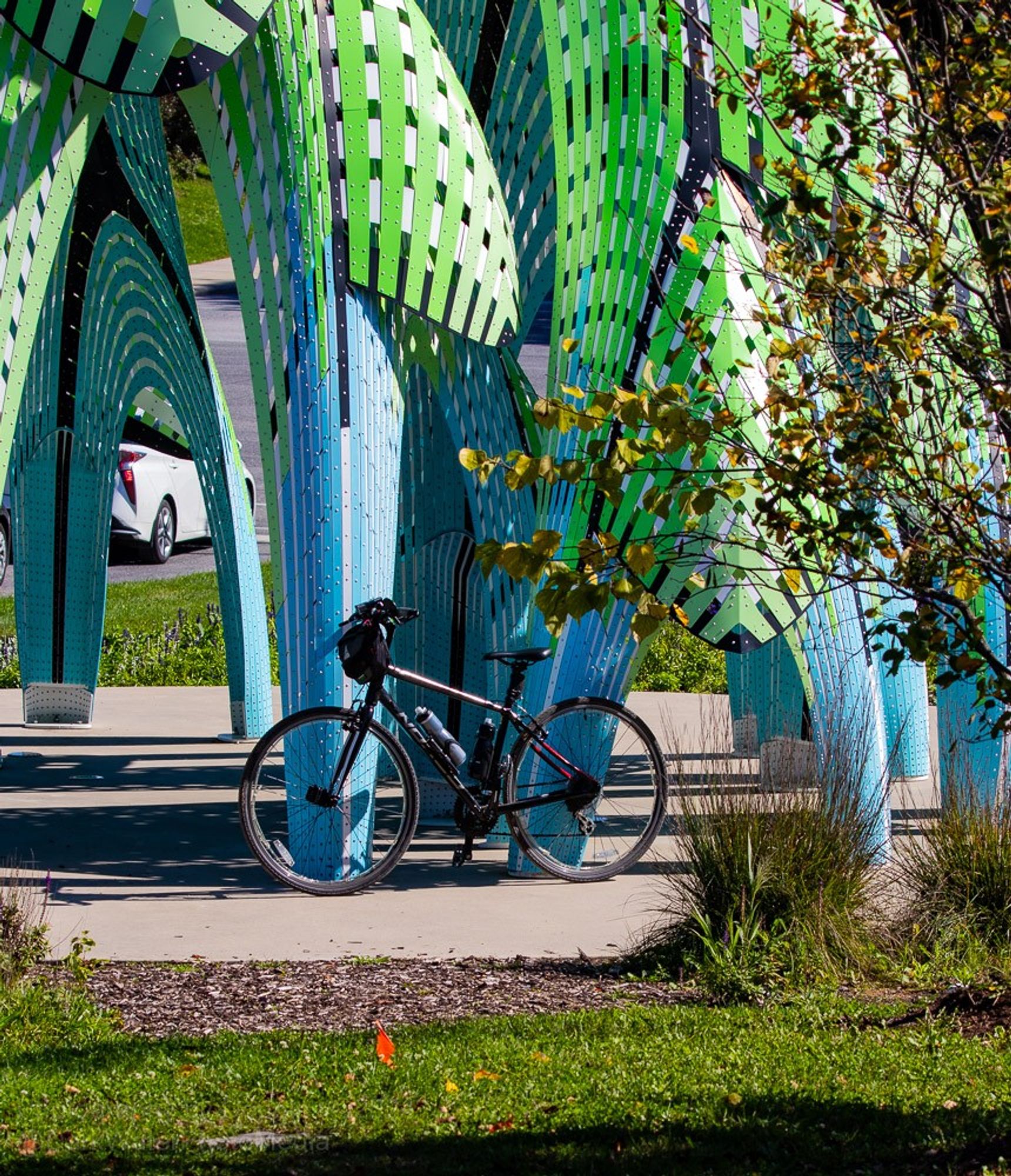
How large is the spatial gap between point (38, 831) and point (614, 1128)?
14.8 feet

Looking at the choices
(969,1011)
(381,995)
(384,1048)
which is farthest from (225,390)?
(384,1048)

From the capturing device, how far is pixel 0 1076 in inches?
169

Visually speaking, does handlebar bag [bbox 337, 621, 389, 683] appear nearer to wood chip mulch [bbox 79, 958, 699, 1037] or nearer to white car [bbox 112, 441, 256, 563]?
wood chip mulch [bbox 79, 958, 699, 1037]

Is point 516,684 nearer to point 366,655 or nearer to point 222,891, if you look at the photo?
point 366,655

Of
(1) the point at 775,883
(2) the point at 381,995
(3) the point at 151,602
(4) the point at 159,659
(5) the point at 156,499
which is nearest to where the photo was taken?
(2) the point at 381,995

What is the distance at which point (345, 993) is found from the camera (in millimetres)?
5297

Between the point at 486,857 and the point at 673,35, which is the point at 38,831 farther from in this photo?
the point at 673,35

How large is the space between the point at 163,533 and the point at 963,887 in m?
17.5

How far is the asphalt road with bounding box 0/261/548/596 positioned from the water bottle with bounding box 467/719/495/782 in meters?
12.3

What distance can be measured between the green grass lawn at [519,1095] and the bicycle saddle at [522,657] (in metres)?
2.00

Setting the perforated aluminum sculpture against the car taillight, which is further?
the car taillight

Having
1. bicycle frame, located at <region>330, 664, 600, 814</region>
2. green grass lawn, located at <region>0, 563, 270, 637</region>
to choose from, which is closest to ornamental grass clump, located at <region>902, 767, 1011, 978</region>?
bicycle frame, located at <region>330, 664, 600, 814</region>

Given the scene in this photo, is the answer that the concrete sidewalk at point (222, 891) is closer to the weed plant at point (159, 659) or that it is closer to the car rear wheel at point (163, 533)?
the weed plant at point (159, 659)

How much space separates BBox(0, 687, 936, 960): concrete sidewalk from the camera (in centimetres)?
596
